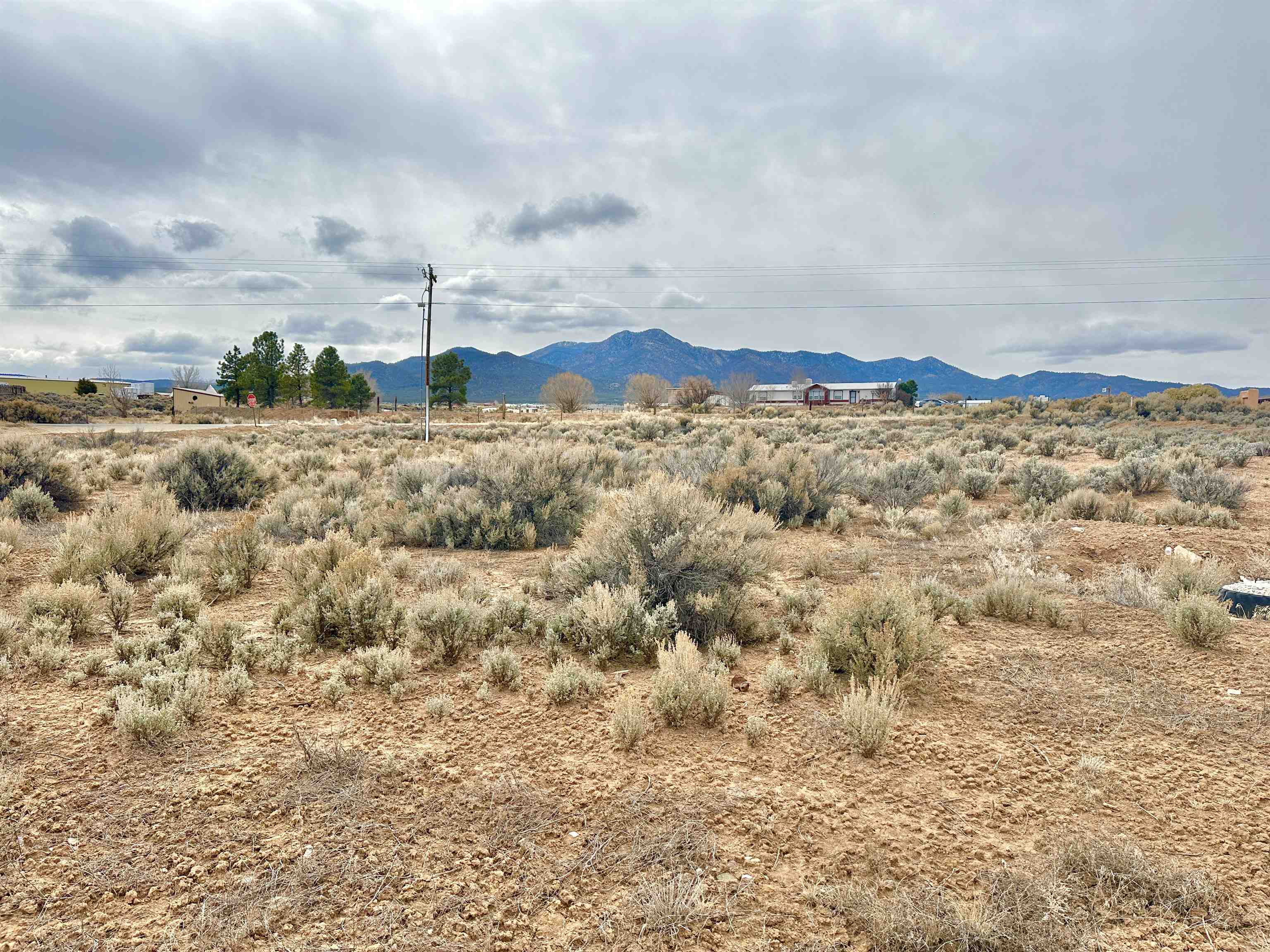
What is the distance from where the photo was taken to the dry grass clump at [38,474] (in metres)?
11.9

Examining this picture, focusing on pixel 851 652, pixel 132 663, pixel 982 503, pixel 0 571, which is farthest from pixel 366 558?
pixel 982 503

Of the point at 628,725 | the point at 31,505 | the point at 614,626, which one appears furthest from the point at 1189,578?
the point at 31,505

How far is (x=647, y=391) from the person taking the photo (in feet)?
257

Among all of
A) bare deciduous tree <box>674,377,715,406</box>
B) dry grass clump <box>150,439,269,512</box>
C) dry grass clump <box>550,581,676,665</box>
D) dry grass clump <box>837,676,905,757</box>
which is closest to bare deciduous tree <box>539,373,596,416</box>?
bare deciduous tree <box>674,377,715,406</box>

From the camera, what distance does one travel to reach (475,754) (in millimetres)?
4047

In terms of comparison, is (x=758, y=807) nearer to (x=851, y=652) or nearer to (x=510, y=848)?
(x=510, y=848)

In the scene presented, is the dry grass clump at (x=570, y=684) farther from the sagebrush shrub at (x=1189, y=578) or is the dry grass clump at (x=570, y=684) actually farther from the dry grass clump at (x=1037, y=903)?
the sagebrush shrub at (x=1189, y=578)

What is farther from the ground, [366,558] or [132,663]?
[366,558]

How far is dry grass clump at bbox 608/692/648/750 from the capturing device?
4.13 m

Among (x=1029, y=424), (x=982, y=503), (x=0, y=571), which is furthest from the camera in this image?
(x=1029, y=424)

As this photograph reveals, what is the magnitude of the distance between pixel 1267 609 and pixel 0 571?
12.6 m

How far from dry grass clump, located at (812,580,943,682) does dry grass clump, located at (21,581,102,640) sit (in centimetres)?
605

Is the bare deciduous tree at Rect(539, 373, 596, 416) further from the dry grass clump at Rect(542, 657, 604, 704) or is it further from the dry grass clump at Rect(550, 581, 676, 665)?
the dry grass clump at Rect(542, 657, 604, 704)

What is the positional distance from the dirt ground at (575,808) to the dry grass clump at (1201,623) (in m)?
0.40
